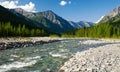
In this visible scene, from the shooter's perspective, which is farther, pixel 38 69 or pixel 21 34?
pixel 21 34

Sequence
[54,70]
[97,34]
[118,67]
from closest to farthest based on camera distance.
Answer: [118,67] → [54,70] → [97,34]

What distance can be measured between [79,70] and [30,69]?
7620 mm

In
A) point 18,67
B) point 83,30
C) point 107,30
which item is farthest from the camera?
point 83,30

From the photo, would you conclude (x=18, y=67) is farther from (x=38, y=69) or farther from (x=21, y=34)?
(x=21, y=34)

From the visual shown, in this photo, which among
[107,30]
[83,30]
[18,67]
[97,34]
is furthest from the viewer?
[83,30]

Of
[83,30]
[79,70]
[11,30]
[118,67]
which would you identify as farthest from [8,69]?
[83,30]

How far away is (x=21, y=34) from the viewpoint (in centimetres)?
16488

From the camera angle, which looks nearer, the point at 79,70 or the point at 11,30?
the point at 79,70

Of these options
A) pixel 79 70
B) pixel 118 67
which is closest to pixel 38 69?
pixel 79 70

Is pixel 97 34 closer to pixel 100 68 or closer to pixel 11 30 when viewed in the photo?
pixel 11 30

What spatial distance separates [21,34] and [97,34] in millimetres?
54587

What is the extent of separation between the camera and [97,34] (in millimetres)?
168625

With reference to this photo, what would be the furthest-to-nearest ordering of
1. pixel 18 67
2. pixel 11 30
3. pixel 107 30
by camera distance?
pixel 107 30
pixel 11 30
pixel 18 67

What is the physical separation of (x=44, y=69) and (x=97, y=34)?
139 m
